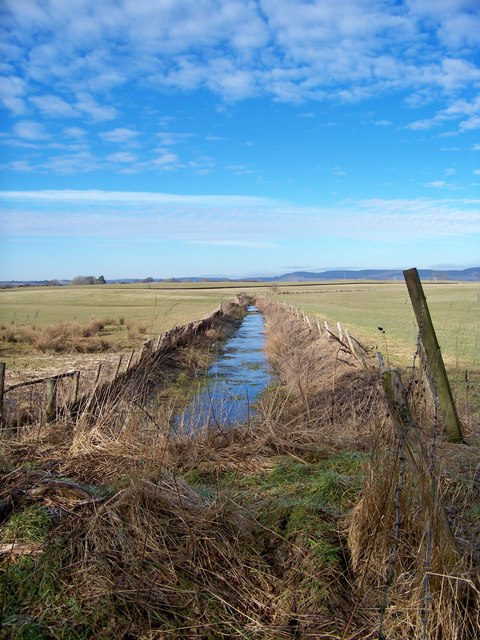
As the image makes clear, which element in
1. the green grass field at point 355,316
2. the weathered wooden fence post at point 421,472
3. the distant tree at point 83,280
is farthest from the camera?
the distant tree at point 83,280

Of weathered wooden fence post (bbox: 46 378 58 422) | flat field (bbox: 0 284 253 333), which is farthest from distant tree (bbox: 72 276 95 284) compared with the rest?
weathered wooden fence post (bbox: 46 378 58 422)

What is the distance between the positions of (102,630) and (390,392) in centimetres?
229

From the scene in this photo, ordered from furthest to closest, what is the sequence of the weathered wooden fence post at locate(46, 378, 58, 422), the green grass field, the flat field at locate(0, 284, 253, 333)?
1. the flat field at locate(0, 284, 253, 333)
2. the green grass field
3. the weathered wooden fence post at locate(46, 378, 58, 422)

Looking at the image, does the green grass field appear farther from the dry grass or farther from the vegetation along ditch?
the vegetation along ditch

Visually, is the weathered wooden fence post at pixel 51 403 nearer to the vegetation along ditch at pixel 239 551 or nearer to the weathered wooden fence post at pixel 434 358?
the vegetation along ditch at pixel 239 551

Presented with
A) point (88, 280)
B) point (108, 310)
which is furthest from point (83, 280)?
point (108, 310)

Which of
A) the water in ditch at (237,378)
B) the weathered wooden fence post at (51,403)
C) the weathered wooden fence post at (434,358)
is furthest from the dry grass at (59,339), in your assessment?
the weathered wooden fence post at (434,358)

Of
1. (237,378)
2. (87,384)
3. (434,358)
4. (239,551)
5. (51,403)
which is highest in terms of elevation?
(434,358)

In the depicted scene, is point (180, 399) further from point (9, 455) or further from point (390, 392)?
point (390, 392)

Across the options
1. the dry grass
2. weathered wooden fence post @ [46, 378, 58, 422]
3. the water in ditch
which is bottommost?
the water in ditch

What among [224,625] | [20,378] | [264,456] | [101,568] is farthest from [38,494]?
[20,378]

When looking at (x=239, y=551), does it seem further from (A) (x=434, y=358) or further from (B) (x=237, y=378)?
(B) (x=237, y=378)

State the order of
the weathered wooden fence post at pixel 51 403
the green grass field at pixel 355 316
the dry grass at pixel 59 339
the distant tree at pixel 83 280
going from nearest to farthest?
the weathered wooden fence post at pixel 51 403
the green grass field at pixel 355 316
the dry grass at pixel 59 339
the distant tree at pixel 83 280

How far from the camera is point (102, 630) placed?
3.28m
